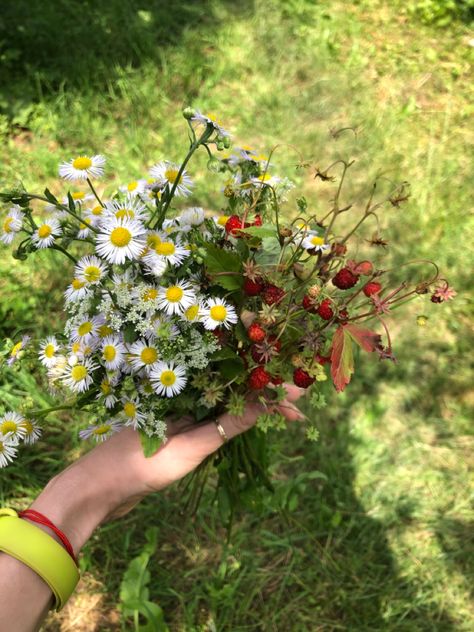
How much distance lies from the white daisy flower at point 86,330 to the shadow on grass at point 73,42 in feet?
8.05

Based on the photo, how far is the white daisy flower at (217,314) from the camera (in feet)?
3.32

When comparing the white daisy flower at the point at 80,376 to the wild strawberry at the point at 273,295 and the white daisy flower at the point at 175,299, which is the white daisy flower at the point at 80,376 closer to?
the white daisy flower at the point at 175,299

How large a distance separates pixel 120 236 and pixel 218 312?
0.23 metres

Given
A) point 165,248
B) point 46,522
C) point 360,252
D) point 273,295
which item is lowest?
point 360,252

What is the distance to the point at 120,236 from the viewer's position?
964 mm

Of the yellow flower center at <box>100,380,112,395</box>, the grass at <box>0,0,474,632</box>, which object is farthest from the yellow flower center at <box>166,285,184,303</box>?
the grass at <box>0,0,474,632</box>

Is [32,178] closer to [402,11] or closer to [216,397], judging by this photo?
[216,397]

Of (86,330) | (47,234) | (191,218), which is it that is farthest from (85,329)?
(191,218)

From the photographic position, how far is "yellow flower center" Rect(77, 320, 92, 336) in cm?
104

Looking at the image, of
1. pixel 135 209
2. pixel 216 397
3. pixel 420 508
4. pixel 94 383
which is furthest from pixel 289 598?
pixel 135 209

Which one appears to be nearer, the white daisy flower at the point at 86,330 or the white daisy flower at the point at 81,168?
the white daisy flower at the point at 86,330

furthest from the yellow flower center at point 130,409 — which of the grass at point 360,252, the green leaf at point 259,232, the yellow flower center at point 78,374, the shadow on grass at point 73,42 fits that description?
the shadow on grass at point 73,42

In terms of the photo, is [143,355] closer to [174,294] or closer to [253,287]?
[174,294]

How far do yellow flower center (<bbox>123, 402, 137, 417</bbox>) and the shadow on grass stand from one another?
2.57m
